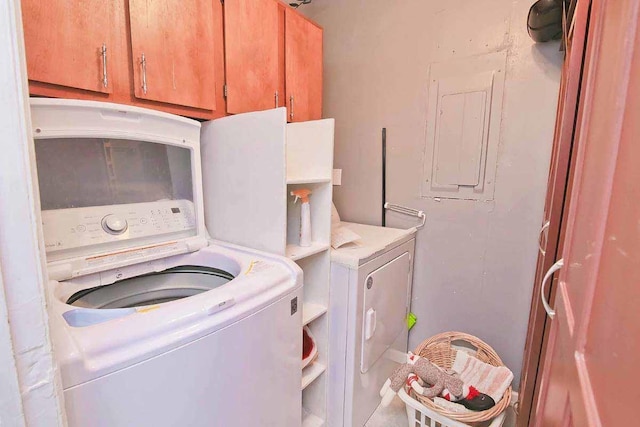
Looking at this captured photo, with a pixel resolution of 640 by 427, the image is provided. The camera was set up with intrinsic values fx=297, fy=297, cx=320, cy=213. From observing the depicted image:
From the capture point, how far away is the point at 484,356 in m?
1.83

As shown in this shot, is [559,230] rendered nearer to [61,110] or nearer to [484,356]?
[484,356]

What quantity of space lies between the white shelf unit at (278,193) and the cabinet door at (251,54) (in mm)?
185

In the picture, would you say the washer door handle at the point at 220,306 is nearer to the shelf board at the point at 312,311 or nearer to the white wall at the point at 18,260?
the white wall at the point at 18,260

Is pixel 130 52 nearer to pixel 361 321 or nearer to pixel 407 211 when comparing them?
pixel 361 321

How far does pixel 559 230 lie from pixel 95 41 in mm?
1667

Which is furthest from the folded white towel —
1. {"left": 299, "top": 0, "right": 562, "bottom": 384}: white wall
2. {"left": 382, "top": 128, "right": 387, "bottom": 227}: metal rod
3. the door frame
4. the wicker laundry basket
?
{"left": 382, "top": 128, "right": 387, "bottom": 227}: metal rod

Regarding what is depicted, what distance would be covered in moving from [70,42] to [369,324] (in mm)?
1710

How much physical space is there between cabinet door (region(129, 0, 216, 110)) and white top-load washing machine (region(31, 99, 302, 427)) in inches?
4.3

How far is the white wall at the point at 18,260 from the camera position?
1.31 feet

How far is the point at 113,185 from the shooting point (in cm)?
128

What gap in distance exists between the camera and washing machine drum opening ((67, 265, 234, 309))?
1240 mm

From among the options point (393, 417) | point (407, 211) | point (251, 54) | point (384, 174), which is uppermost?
point (251, 54)

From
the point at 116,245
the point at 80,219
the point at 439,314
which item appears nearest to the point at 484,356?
the point at 439,314

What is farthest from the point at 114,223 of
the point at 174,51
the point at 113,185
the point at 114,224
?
the point at 174,51
